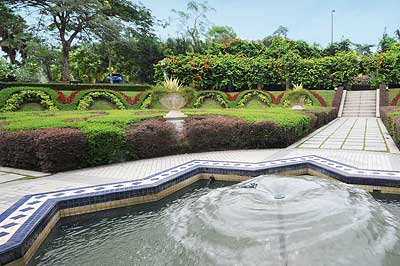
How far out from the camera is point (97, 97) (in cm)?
1619

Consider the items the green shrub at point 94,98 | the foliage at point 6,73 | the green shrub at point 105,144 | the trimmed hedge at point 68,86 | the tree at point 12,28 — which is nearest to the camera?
the green shrub at point 105,144

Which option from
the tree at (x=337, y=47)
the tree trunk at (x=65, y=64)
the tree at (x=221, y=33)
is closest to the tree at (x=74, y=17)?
the tree trunk at (x=65, y=64)

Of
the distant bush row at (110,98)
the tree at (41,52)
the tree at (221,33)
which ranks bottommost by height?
the distant bush row at (110,98)

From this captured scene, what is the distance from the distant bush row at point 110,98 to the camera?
13391 mm

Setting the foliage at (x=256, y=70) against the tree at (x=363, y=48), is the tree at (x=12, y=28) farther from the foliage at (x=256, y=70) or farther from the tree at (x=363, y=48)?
the tree at (x=363, y=48)

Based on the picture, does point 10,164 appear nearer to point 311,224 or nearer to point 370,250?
point 311,224

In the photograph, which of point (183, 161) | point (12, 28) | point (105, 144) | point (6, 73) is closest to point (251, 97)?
point (183, 161)

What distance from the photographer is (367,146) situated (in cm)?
674

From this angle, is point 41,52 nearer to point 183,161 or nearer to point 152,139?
point 152,139

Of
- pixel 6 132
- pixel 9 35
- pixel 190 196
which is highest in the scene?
pixel 9 35

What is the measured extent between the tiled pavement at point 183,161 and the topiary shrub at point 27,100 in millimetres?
8882

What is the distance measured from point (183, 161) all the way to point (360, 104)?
14.7 meters

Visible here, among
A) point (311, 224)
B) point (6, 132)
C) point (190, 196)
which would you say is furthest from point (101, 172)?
point (311, 224)

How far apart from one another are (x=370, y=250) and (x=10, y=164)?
19.4 ft
